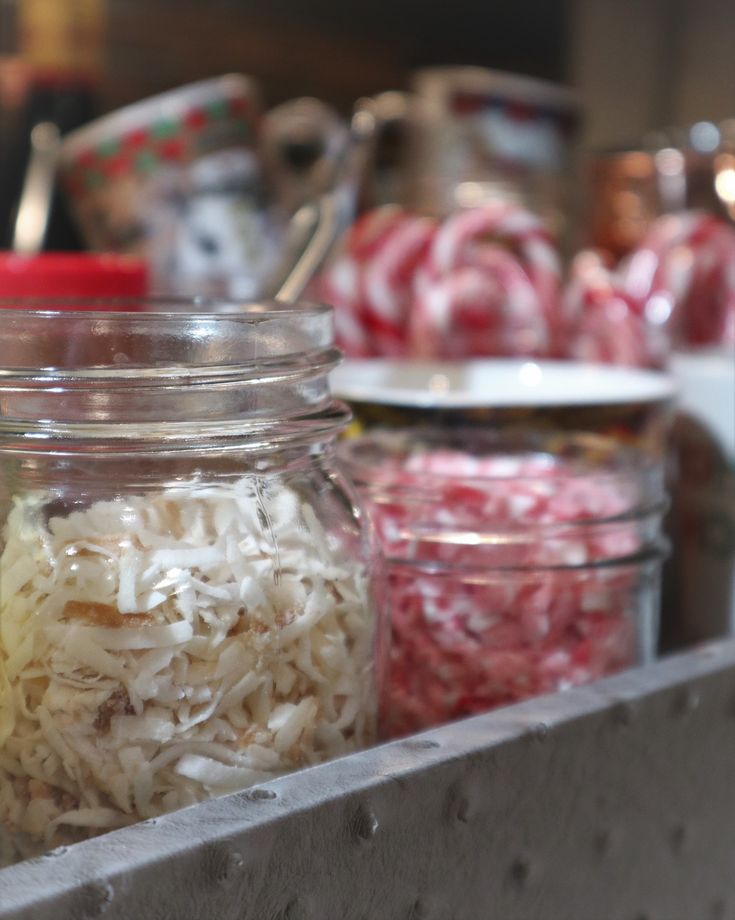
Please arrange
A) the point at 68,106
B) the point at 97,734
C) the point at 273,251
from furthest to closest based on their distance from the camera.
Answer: the point at 68,106 < the point at 273,251 < the point at 97,734

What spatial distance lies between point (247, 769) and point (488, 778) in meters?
0.06

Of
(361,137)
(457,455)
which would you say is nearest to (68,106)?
(361,137)

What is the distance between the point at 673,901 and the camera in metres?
0.33

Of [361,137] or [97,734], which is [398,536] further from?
[361,137]

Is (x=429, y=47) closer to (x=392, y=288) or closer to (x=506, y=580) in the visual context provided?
(x=392, y=288)

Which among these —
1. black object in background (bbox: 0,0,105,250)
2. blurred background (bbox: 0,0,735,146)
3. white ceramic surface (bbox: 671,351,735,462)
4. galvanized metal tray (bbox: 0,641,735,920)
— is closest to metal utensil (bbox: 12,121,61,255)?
black object in background (bbox: 0,0,105,250)

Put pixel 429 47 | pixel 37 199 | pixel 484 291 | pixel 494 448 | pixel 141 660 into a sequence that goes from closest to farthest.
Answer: pixel 141 660, pixel 494 448, pixel 484 291, pixel 37 199, pixel 429 47

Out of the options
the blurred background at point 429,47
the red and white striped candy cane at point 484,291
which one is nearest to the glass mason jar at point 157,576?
the red and white striped candy cane at point 484,291

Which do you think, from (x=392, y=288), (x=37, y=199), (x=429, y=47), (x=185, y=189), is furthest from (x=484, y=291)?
(x=429, y=47)

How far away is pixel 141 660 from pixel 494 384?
0.99 ft

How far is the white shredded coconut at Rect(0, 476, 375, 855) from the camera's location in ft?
0.82

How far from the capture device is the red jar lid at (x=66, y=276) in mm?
455

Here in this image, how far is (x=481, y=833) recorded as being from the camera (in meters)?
0.27

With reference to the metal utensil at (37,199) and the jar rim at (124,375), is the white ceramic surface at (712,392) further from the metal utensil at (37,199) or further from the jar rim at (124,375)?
the metal utensil at (37,199)
